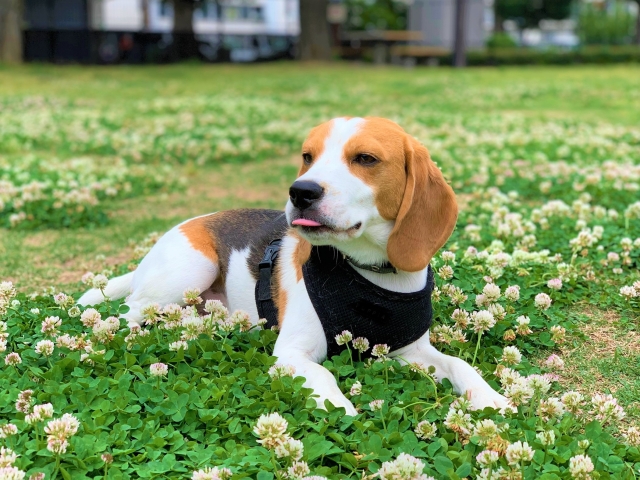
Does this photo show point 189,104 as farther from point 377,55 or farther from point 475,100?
point 377,55

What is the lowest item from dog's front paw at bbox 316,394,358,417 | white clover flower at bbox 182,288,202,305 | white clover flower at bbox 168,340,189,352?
dog's front paw at bbox 316,394,358,417

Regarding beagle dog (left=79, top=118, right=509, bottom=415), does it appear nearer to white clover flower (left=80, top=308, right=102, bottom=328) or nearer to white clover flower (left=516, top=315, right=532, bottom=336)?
white clover flower (left=516, top=315, right=532, bottom=336)

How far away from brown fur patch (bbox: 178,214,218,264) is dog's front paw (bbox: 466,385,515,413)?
185 centimetres

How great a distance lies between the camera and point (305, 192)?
11.6ft

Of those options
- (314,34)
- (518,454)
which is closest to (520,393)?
(518,454)

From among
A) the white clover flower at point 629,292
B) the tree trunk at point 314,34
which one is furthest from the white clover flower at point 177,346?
the tree trunk at point 314,34

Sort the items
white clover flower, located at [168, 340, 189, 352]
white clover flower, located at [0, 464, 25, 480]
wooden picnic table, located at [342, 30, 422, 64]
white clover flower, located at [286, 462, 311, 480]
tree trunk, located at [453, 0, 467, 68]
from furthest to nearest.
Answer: wooden picnic table, located at [342, 30, 422, 64] → tree trunk, located at [453, 0, 467, 68] → white clover flower, located at [168, 340, 189, 352] → white clover flower, located at [286, 462, 311, 480] → white clover flower, located at [0, 464, 25, 480]

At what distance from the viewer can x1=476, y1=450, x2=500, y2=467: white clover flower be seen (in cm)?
289

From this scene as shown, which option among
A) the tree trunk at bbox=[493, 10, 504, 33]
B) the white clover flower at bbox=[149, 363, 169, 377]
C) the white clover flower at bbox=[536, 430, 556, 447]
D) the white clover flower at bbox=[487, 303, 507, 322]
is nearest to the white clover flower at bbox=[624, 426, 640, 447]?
the white clover flower at bbox=[536, 430, 556, 447]

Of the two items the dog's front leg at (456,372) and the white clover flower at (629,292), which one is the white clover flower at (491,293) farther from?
the white clover flower at (629,292)

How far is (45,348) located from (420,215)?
6.40 ft

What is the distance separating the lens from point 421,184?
3.89 meters

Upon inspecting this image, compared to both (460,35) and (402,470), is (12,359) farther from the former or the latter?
(460,35)

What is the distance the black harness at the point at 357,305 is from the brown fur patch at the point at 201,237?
952 mm
